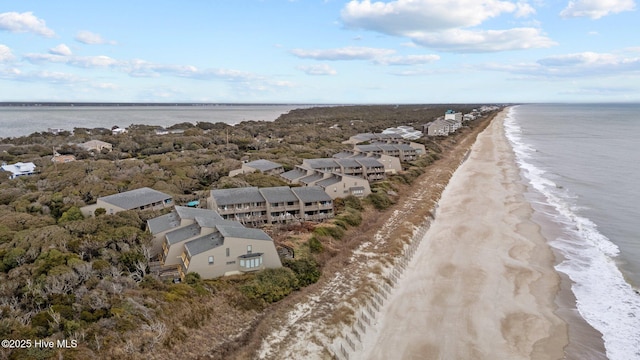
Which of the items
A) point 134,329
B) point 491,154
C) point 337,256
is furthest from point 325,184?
point 491,154

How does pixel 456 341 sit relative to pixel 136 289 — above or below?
below

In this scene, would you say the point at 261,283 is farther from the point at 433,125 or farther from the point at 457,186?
the point at 433,125

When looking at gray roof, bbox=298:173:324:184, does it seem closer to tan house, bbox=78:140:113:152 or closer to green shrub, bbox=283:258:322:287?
green shrub, bbox=283:258:322:287

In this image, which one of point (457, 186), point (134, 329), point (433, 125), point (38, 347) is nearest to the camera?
point (38, 347)

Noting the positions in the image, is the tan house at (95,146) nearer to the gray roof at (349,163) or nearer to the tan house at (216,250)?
the gray roof at (349,163)

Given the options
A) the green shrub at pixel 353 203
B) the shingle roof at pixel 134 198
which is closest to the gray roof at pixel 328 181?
the green shrub at pixel 353 203

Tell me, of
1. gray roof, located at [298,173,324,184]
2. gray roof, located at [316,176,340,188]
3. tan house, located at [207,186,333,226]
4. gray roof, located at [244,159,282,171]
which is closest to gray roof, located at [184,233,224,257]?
tan house, located at [207,186,333,226]
